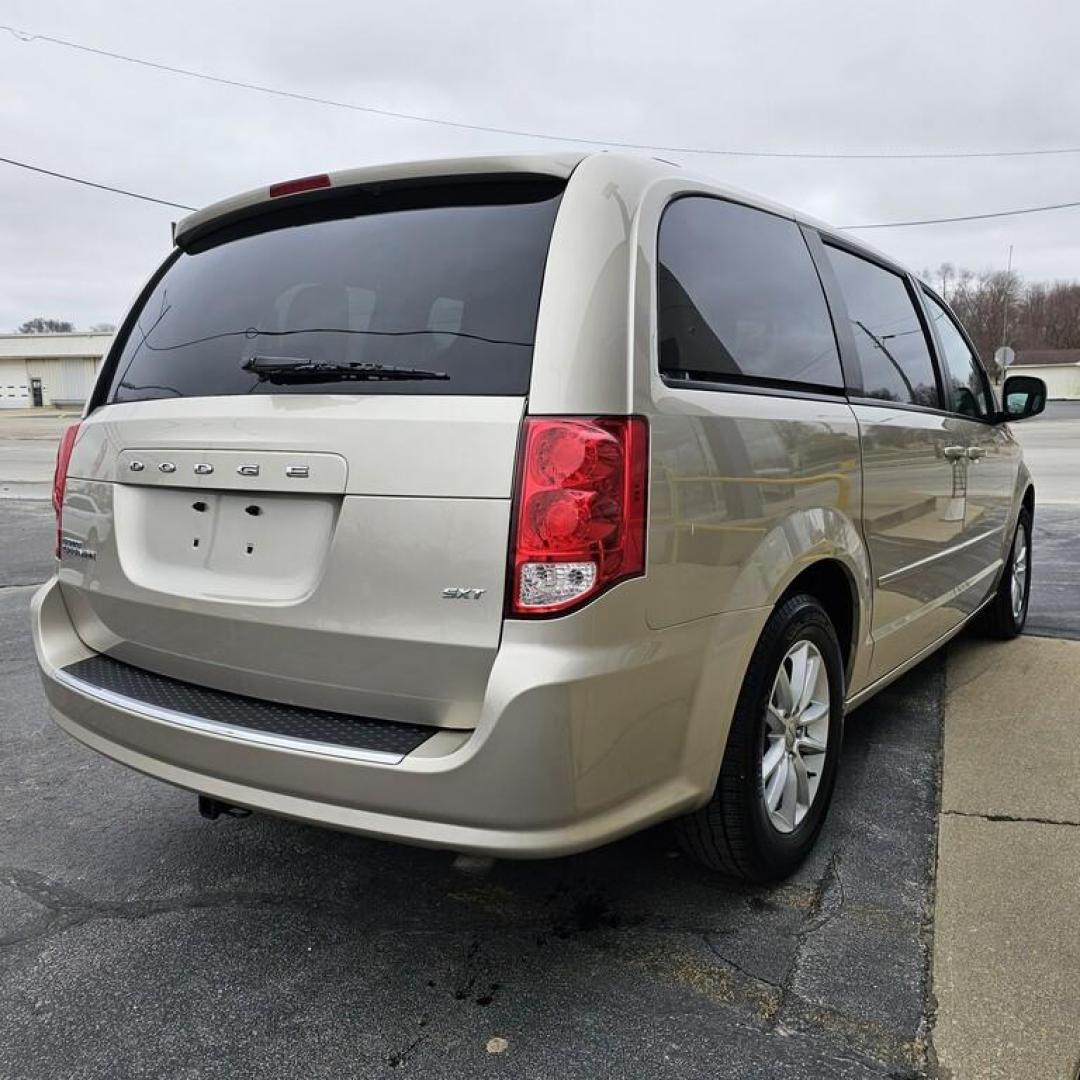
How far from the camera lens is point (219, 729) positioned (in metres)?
2.10

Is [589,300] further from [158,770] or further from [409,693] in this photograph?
[158,770]

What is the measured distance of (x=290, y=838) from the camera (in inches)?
116

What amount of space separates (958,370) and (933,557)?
113 centimetres

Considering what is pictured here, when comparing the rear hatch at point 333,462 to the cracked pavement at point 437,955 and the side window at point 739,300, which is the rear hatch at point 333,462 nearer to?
the side window at point 739,300

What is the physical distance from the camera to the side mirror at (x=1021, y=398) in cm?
453

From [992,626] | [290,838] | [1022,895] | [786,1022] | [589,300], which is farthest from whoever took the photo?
[992,626]

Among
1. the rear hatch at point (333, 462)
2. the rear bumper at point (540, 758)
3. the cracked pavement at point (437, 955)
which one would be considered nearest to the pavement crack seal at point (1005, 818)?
the cracked pavement at point (437, 955)

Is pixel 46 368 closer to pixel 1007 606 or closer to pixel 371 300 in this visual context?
pixel 1007 606

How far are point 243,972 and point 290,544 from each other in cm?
104

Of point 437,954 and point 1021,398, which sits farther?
point 1021,398

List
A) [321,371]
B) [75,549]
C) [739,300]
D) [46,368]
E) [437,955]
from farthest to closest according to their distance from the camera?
[46,368]
[75,549]
[739,300]
[437,955]
[321,371]

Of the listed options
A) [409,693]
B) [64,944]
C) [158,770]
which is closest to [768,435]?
[409,693]

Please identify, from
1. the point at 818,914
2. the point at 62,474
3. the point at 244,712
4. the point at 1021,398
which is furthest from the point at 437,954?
the point at 1021,398

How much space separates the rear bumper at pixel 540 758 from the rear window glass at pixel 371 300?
57 centimetres
